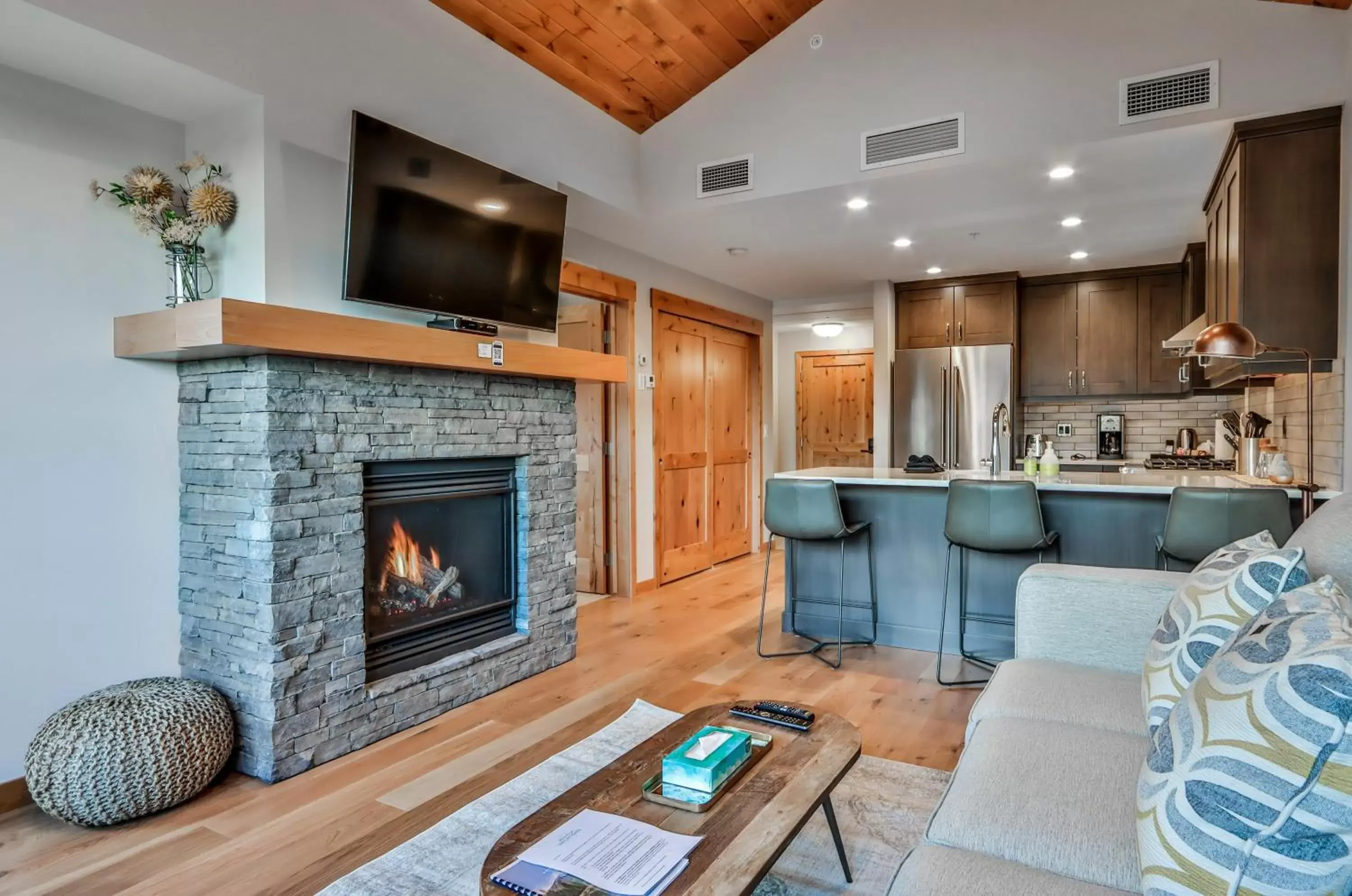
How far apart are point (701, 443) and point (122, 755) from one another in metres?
4.43

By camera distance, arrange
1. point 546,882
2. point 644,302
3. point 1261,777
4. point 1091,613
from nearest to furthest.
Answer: point 1261,777
point 546,882
point 1091,613
point 644,302

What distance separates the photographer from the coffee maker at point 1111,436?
622 centimetres

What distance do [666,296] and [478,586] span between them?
2.84 m

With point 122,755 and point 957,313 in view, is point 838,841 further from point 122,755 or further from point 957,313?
point 957,313

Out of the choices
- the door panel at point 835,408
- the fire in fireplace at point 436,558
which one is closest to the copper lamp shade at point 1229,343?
the fire in fireplace at point 436,558

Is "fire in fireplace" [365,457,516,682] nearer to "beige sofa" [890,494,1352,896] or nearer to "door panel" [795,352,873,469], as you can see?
"beige sofa" [890,494,1352,896]

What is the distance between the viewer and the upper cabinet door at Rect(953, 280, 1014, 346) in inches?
240

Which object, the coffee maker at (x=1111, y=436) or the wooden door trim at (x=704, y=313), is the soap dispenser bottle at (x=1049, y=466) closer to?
the coffee maker at (x=1111, y=436)

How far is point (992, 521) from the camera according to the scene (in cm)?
350

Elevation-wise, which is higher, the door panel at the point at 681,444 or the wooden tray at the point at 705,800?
the door panel at the point at 681,444

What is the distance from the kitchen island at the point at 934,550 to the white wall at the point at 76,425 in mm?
2803

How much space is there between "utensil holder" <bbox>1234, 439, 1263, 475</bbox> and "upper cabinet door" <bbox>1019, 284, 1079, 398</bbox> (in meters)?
1.80

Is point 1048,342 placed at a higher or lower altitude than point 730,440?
higher

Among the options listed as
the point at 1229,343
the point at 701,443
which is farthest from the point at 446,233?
the point at 701,443
